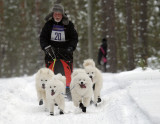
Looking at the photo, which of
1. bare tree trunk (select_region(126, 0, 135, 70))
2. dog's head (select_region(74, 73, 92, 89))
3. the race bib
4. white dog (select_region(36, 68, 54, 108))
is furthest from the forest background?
dog's head (select_region(74, 73, 92, 89))

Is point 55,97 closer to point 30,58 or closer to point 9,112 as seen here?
point 9,112

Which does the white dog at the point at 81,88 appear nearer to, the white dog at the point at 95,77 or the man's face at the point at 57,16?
the white dog at the point at 95,77

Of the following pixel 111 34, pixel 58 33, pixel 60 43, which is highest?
pixel 58 33

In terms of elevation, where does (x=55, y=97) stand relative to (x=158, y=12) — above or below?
below

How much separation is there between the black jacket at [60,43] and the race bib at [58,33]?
0.21 ft

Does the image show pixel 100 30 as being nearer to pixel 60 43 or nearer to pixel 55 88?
pixel 60 43

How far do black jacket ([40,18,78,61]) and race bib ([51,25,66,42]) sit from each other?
0.06 m

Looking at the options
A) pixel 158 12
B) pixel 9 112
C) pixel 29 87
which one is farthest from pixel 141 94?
pixel 158 12

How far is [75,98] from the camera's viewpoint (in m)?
6.50

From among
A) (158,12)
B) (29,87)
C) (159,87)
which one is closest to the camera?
(159,87)

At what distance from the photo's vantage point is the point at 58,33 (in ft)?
26.6

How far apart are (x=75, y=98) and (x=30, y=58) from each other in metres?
34.8

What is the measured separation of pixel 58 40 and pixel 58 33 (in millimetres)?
188

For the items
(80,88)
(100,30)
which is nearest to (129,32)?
(80,88)
